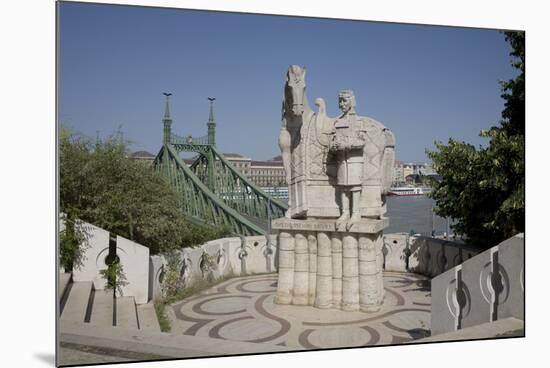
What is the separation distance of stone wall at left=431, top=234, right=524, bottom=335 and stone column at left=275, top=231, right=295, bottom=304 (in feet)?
6.65

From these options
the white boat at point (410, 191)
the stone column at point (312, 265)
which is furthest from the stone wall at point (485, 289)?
the white boat at point (410, 191)

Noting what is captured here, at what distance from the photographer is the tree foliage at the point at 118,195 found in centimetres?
578

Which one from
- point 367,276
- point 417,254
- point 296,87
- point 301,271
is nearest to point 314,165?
point 296,87

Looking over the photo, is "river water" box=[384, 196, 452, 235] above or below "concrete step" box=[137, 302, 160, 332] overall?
above

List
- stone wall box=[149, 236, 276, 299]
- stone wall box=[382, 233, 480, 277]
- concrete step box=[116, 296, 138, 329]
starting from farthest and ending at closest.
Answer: stone wall box=[382, 233, 480, 277]
stone wall box=[149, 236, 276, 299]
concrete step box=[116, 296, 138, 329]

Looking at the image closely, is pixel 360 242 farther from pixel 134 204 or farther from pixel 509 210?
pixel 134 204

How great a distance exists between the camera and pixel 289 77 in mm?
5367

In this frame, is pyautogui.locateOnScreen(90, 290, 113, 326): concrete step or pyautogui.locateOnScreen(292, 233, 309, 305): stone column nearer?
pyautogui.locateOnScreen(90, 290, 113, 326): concrete step

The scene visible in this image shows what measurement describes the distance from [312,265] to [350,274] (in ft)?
1.89

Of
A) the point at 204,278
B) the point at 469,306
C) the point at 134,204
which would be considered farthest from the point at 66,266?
the point at 469,306

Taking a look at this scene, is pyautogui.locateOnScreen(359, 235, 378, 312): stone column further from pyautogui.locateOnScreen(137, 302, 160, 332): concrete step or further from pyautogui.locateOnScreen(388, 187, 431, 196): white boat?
pyautogui.locateOnScreen(137, 302, 160, 332): concrete step

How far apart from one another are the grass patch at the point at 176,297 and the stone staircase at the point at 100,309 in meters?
0.12

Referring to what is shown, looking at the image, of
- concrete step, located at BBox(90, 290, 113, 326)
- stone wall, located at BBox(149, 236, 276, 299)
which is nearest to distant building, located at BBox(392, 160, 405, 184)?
stone wall, located at BBox(149, 236, 276, 299)

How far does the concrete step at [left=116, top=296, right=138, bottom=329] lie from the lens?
15.2 ft
